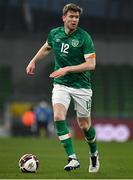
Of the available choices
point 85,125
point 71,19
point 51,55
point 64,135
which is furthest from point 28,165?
point 51,55

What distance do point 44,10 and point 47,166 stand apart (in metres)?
24.5

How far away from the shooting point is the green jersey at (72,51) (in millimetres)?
10609

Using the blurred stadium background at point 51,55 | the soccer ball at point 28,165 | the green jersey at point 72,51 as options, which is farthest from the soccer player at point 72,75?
the blurred stadium background at point 51,55

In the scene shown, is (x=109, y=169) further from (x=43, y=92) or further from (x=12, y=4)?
(x=12, y=4)

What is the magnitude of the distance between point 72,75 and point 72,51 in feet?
1.21

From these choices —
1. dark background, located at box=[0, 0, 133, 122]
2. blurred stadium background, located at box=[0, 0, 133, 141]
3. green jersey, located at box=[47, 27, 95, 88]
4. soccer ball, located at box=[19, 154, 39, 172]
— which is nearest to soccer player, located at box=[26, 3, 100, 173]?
green jersey, located at box=[47, 27, 95, 88]

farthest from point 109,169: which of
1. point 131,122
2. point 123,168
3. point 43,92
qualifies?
point 43,92

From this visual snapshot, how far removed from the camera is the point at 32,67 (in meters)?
11.1

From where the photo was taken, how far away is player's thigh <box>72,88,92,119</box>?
10773 mm

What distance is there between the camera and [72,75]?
35.3ft

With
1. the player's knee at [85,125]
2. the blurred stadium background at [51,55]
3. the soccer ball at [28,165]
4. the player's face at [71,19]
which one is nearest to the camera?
the player's face at [71,19]

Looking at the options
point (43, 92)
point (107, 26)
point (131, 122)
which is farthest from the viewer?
point (107, 26)

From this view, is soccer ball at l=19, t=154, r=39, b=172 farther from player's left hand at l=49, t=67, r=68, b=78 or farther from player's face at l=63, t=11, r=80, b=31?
player's face at l=63, t=11, r=80, b=31

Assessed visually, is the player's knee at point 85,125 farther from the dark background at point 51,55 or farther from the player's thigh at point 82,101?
the dark background at point 51,55
